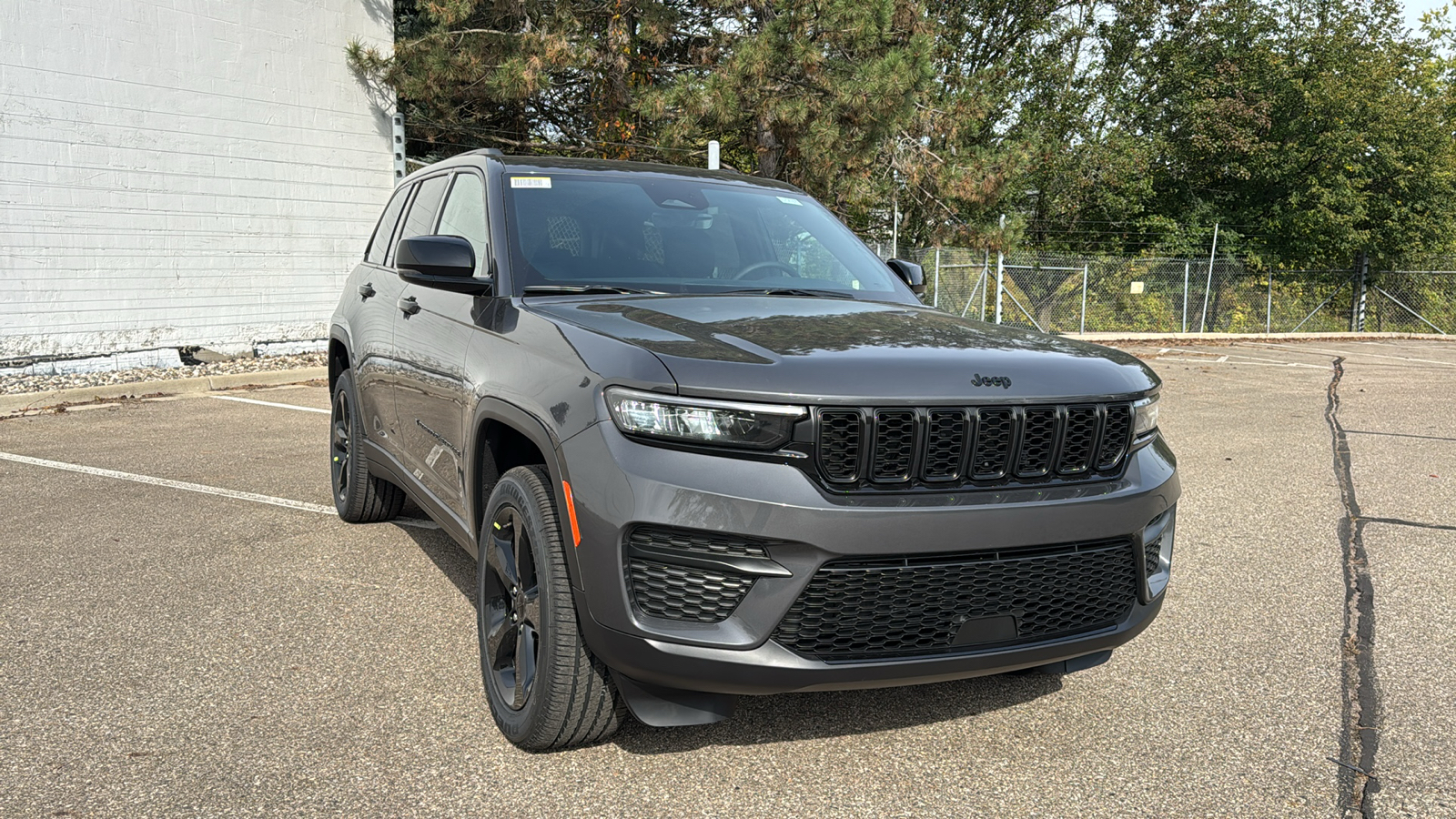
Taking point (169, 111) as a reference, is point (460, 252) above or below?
below


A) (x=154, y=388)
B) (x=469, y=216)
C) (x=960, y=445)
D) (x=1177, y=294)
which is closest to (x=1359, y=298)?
(x=1177, y=294)

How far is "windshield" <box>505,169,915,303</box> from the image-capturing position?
3926 mm

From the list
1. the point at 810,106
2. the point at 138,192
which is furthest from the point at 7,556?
the point at 810,106

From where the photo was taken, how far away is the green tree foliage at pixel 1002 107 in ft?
52.5

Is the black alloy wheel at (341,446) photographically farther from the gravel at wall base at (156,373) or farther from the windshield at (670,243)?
the gravel at wall base at (156,373)

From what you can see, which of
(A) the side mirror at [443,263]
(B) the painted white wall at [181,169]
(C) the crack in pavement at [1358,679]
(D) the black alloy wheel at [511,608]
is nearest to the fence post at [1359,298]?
(B) the painted white wall at [181,169]

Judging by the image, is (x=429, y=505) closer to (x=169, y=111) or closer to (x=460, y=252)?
(x=460, y=252)

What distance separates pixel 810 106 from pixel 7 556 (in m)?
13.1

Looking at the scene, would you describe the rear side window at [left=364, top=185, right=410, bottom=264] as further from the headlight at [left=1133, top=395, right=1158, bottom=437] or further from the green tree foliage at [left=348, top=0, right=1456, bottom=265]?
the green tree foliage at [left=348, top=0, right=1456, bottom=265]

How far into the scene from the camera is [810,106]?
16.4 metres

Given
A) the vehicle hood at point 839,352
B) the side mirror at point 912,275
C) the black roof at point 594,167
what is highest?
the black roof at point 594,167

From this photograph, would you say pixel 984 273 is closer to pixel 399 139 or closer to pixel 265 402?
pixel 399 139

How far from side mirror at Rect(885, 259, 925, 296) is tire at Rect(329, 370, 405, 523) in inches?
103

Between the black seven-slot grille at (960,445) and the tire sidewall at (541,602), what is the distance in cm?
78
